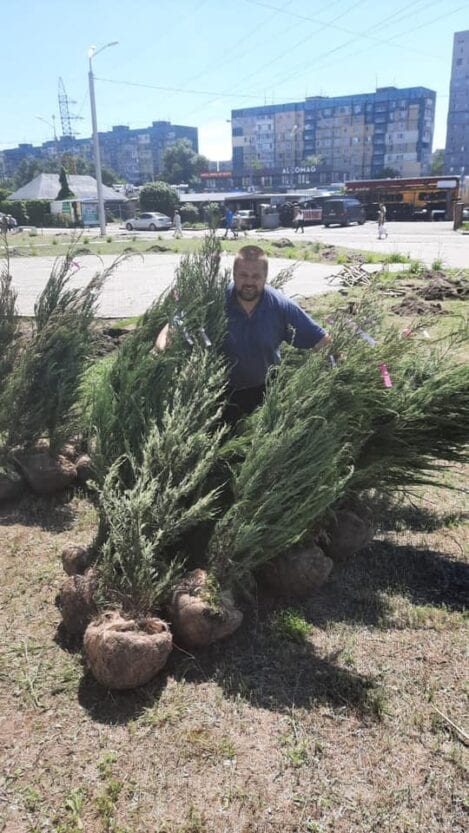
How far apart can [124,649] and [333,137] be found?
163933 mm

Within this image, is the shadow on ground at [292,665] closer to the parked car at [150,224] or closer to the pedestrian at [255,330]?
the pedestrian at [255,330]

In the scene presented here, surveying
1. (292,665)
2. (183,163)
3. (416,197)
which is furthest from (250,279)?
(183,163)

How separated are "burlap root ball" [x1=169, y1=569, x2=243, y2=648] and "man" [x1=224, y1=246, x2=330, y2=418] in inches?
62.6

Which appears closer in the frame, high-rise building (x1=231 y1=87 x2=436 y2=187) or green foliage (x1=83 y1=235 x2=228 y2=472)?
green foliage (x1=83 y1=235 x2=228 y2=472)

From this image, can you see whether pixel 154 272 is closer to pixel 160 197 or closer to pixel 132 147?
pixel 160 197

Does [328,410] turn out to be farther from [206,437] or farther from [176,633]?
[176,633]

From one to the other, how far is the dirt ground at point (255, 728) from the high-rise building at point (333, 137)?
438 ft

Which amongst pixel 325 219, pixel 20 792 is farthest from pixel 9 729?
pixel 325 219

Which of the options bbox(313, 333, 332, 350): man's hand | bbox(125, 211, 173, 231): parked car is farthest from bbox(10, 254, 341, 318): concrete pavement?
bbox(125, 211, 173, 231): parked car

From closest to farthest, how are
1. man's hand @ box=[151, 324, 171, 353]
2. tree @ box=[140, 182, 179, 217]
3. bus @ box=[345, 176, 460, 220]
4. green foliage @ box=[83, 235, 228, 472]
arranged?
green foliage @ box=[83, 235, 228, 472] < man's hand @ box=[151, 324, 171, 353] < bus @ box=[345, 176, 460, 220] < tree @ box=[140, 182, 179, 217]

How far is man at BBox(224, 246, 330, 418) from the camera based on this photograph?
4176mm

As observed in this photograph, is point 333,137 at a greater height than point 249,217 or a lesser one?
greater

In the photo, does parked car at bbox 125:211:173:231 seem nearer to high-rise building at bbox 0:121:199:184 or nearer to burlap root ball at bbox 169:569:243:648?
burlap root ball at bbox 169:569:243:648

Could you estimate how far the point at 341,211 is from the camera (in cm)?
4328
